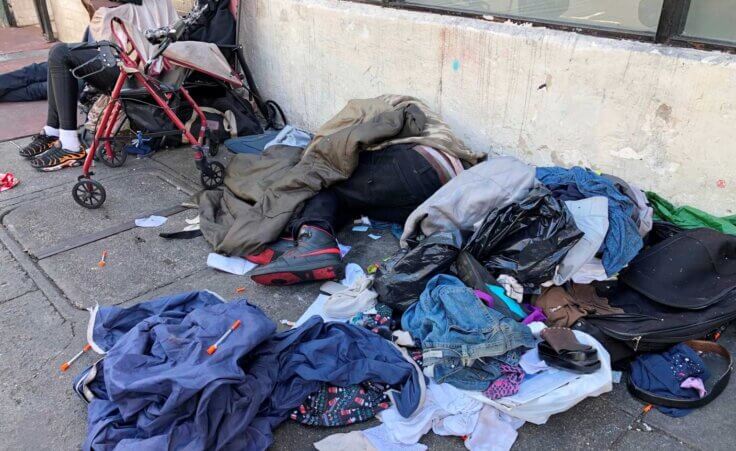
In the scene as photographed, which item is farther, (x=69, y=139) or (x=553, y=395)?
(x=69, y=139)

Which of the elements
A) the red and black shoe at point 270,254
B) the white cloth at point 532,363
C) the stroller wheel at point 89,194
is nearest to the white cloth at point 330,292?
the red and black shoe at point 270,254

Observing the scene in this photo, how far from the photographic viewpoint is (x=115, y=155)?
441 centimetres

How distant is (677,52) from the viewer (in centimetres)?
273

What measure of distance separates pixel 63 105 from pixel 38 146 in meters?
0.61

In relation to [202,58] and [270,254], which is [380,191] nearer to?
[270,254]

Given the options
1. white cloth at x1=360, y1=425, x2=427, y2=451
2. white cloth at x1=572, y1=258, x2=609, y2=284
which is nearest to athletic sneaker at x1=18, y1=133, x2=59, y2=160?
white cloth at x1=360, y1=425, x2=427, y2=451

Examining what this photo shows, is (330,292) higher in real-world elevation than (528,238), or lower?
lower

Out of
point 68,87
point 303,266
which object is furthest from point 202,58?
point 303,266

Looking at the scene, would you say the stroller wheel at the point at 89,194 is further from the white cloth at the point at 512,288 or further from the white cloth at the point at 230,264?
the white cloth at the point at 512,288

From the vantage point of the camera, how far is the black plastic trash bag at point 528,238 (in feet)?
8.49

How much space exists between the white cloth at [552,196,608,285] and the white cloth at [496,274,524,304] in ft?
0.57

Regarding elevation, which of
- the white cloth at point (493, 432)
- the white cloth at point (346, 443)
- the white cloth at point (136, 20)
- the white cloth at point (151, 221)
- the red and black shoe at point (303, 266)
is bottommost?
the white cloth at point (346, 443)

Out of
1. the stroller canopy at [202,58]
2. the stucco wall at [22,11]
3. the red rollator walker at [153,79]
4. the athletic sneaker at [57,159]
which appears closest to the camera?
the red rollator walker at [153,79]

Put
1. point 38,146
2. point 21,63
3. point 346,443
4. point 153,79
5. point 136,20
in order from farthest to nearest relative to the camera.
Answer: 1. point 21,63
2. point 136,20
3. point 38,146
4. point 153,79
5. point 346,443
